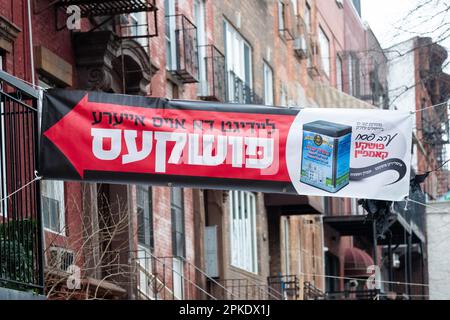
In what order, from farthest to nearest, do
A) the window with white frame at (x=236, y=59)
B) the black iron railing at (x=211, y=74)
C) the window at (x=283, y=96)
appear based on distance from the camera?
the window at (x=283, y=96)
the window with white frame at (x=236, y=59)
the black iron railing at (x=211, y=74)

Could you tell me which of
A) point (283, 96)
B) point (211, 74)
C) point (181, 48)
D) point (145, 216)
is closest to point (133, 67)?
point (145, 216)

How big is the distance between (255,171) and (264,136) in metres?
0.40

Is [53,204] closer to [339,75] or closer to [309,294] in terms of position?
[309,294]

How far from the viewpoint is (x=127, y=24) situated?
2112cm

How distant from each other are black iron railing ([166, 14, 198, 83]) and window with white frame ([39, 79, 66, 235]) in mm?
6194

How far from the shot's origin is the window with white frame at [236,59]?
2853 centimetres

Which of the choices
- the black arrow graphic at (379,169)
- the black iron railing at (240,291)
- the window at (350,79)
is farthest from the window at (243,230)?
the window at (350,79)

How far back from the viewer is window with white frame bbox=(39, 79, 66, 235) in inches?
689

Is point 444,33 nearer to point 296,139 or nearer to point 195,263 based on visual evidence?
point 296,139

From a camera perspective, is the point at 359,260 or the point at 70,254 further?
the point at 359,260

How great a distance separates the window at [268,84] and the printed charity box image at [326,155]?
19188mm

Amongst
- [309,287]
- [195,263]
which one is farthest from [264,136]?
[309,287]

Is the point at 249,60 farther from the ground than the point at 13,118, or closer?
farther from the ground

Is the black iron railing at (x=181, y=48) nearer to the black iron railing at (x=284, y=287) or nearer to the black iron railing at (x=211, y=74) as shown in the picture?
the black iron railing at (x=211, y=74)
